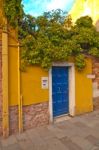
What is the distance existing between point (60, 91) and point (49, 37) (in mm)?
2002

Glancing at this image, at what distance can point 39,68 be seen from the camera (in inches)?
293

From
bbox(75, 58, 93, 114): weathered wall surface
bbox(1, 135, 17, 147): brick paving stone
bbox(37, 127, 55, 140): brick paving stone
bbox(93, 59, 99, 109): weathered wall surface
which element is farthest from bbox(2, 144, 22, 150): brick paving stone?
bbox(93, 59, 99, 109): weathered wall surface

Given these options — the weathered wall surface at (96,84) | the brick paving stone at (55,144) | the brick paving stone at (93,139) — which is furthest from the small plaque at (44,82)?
the weathered wall surface at (96,84)

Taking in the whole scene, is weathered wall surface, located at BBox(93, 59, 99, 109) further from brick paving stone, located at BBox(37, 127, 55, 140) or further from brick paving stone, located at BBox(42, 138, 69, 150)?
brick paving stone, located at BBox(42, 138, 69, 150)

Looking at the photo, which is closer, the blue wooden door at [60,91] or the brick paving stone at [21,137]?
the brick paving stone at [21,137]

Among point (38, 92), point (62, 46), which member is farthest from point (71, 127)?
point (62, 46)

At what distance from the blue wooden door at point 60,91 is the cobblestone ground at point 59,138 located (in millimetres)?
674

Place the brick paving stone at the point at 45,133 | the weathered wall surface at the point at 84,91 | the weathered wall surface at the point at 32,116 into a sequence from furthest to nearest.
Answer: the weathered wall surface at the point at 84,91 < the weathered wall surface at the point at 32,116 < the brick paving stone at the point at 45,133

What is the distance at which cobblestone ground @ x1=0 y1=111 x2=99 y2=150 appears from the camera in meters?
5.81

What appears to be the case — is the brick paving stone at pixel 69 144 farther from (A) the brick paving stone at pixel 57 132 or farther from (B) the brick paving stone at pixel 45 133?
(B) the brick paving stone at pixel 45 133

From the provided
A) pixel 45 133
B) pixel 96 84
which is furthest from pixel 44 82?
pixel 96 84

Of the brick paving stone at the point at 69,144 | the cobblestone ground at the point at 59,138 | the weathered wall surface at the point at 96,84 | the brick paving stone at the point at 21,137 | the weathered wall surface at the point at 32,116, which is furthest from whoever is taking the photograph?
the weathered wall surface at the point at 96,84

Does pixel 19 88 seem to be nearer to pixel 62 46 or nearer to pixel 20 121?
pixel 20 121

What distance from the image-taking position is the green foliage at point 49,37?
6.93 m
